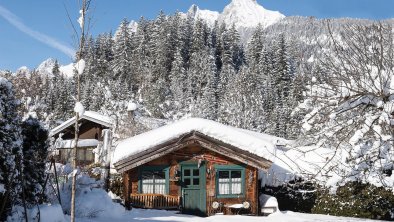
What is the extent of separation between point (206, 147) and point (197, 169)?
3.86 ft

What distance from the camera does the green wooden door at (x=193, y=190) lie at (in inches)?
765

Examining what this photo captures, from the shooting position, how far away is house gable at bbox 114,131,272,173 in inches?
742

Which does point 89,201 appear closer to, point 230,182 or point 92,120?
point 230,182

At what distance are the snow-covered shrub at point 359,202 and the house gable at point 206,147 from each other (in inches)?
149

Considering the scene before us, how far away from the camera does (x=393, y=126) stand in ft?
21.9

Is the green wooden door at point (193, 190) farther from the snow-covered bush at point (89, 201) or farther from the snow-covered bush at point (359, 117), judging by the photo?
the snow-covered bush at point (359, 117)

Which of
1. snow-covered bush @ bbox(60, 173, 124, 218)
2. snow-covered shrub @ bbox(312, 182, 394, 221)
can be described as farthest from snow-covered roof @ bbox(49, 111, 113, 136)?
snow-covered shrub @ bbox(312, 182, 394, 221)

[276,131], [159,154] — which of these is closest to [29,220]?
[159,154]

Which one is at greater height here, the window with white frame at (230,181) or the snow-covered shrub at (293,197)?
the window with white frame at (230,181)

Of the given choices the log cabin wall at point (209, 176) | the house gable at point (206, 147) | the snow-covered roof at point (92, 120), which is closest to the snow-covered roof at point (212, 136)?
the house gable at point (206, 147)

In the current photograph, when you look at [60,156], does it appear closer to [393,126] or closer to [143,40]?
[393,126]

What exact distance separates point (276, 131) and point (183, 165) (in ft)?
152

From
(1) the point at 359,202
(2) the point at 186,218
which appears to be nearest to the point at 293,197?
(1) the point at 359,202

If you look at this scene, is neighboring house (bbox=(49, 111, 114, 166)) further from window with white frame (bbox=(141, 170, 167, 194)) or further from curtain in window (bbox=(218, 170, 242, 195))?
curtain in window (bbox=(218, 170, 242, 195))
